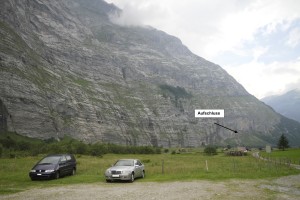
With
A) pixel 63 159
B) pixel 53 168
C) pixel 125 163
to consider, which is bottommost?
pixel 53 168

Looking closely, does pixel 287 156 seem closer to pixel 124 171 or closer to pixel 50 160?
pixel 124 171

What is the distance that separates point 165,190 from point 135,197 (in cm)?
403

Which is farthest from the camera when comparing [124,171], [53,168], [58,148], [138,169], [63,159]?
[58,148]

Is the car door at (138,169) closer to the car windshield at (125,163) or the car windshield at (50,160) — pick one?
the car windshield at (125,163)

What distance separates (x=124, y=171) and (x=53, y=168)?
753 cm

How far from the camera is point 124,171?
2964 centimetres

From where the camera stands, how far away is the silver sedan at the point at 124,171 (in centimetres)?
2952

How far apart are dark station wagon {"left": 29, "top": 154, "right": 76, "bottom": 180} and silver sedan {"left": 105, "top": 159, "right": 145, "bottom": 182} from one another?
19.2ft

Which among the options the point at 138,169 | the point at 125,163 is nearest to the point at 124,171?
the point at 125,163

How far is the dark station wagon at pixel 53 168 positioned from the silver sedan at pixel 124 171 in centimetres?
586

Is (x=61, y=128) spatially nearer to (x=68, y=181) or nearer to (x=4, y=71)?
(x=4, y=71)

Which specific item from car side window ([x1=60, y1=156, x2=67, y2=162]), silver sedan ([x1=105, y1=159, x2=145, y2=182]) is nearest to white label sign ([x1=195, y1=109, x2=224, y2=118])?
silver sedan ([x1=105, y1=159, x2=145, y2=182])

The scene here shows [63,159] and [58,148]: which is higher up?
[58,148]

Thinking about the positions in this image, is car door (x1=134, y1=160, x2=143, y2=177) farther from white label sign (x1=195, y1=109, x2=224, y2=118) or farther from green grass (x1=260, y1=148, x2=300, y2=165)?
green grass (x1=260, y1=148, x2=300, y2=165)
